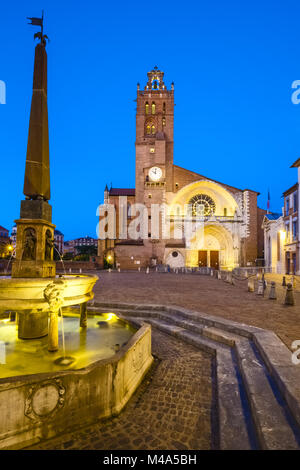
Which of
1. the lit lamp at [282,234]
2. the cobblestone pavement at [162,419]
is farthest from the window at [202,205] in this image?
the cobblestone pavement at [162,419]

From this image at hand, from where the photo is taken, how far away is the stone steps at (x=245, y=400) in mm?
2678

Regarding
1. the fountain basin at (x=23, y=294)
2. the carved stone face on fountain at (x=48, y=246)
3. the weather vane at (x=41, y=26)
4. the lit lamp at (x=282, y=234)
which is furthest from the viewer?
the lit lamp at (x=282, y=234)

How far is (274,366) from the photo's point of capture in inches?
151

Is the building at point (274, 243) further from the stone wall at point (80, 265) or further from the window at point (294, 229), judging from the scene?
the stone wall at point (80, 265)

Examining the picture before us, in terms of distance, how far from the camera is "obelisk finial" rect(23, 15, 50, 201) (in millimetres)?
6223

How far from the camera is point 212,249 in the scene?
3722cm

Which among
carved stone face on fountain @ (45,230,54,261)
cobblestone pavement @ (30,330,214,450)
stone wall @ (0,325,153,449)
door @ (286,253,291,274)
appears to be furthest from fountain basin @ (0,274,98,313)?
door @ (286,253,291,274)

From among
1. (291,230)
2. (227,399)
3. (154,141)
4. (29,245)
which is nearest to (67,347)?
(29,245)

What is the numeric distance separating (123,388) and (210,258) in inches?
1394

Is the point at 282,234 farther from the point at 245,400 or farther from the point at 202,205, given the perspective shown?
the point at 245,400

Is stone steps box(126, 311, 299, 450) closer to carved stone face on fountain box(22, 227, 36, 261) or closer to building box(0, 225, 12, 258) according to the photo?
carved stone face on fountain box(22, 227, 36, 261)

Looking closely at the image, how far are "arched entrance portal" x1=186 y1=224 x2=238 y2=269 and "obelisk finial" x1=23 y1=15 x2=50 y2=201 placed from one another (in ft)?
99.6

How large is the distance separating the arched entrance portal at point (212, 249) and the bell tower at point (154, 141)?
935 cm
